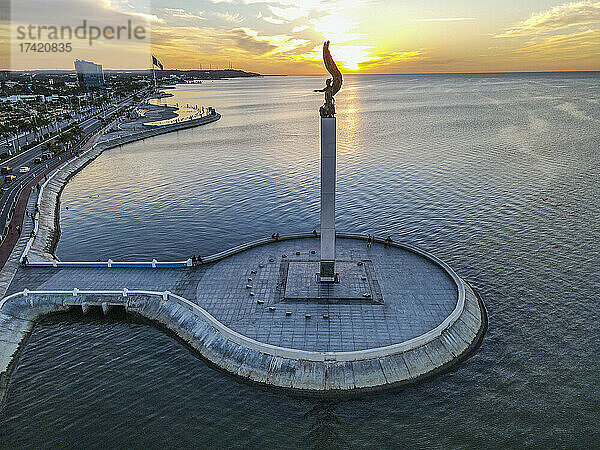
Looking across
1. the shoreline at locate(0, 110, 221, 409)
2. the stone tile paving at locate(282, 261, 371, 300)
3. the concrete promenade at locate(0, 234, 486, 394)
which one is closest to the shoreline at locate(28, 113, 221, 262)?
the shoreline at locate(0, 110, 221, 409)

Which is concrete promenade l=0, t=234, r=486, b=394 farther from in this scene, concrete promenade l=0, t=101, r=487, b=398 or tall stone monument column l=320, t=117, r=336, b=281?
tall stone monument column l=320, t=117, r=336, b=281

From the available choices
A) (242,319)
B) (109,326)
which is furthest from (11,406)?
(242,319)

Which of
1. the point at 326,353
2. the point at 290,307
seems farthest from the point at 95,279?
the point at 326,353

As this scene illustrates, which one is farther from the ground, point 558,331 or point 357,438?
point 558,331

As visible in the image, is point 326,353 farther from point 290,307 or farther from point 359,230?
point 359,230

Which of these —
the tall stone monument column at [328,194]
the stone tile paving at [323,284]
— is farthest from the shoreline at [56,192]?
the tall stone monument column at [328,194]

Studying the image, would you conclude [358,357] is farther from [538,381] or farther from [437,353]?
[538,381]
